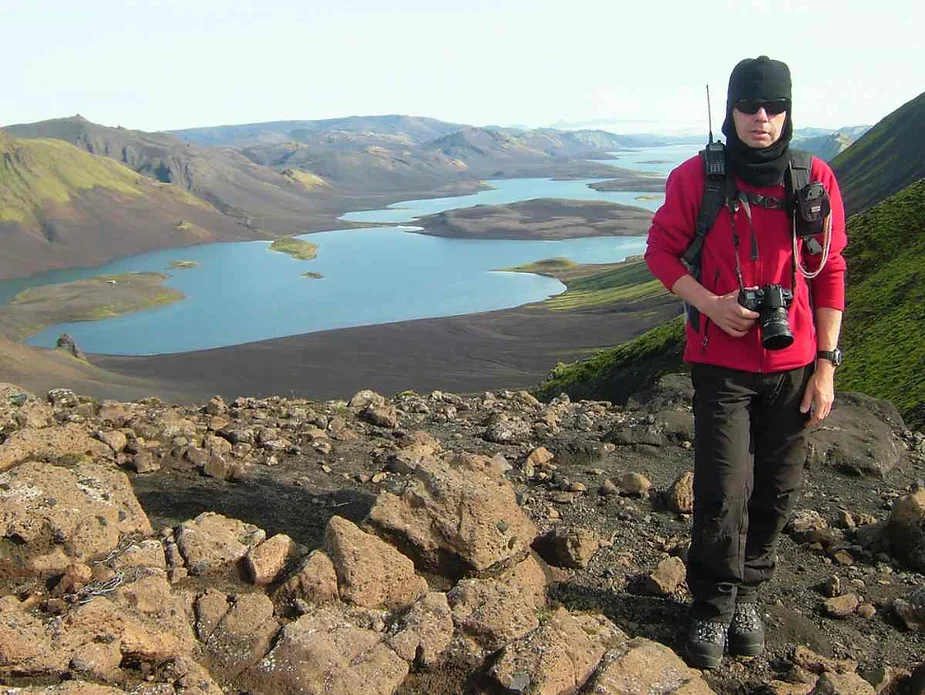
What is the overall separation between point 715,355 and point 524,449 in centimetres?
435

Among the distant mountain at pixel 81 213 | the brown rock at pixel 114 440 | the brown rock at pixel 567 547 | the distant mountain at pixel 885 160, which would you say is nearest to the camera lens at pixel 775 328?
the brown rock at pixel 567 547

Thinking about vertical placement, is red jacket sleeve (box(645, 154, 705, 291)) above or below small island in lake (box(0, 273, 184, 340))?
above

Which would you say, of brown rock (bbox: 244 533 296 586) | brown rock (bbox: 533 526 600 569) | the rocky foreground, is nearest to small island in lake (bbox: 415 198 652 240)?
the rocky foreground

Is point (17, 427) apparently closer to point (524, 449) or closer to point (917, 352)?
point (524, 449)

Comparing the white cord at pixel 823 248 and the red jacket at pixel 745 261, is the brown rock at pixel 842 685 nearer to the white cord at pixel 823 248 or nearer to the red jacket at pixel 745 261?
the red jacket at pixel 745 261

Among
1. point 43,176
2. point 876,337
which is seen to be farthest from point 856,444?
point 43,176

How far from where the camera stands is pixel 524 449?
8.20 m

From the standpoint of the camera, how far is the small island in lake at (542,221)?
476 feet

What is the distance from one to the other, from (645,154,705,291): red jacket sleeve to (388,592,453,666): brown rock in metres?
2.16

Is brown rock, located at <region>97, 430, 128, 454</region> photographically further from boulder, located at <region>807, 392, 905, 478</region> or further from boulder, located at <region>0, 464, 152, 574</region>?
boulder, located at <region>807, 392, 905, 478</region>

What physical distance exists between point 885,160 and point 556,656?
277 feet

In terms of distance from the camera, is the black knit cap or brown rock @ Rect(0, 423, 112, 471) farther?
brown rock @ Rect(0, 423, 112, 471)

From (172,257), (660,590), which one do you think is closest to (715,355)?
(660,590)

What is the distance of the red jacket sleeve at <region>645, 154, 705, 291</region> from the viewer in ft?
13.1
